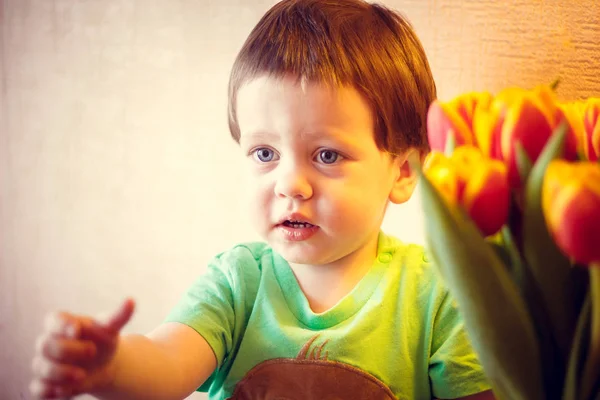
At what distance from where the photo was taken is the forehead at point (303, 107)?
0.68m

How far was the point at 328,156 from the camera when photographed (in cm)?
70

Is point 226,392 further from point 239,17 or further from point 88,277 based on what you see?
point 239,17

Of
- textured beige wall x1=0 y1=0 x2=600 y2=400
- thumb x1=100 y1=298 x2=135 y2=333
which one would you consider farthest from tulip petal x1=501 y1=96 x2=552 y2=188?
textured beige wall x1=0 y1=0 x2=600 y2=400

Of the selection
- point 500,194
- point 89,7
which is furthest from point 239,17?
point 500,194

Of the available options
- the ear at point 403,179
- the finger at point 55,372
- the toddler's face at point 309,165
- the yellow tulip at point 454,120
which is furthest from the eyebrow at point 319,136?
the finger at point 55,372

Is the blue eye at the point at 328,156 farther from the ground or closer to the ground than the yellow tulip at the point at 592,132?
closer to the ground

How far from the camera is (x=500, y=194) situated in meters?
0.38

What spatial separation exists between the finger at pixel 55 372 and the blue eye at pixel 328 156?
0.36 metres

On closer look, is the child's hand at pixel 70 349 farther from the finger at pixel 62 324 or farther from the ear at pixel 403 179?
the ear at pixel 403 179

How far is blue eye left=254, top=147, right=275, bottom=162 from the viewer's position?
0.72m

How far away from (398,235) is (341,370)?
11.9 inches

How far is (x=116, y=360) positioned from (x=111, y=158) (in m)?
0.60

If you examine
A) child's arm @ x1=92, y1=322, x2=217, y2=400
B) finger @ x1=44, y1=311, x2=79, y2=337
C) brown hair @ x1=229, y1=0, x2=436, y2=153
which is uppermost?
brown hair @ x1=229, y1=0, x2=436, y2=153

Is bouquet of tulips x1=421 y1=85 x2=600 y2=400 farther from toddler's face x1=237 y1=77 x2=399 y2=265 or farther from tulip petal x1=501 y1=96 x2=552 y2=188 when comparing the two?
toddler's face x1=237 y1=77 x2=399 y2=265
